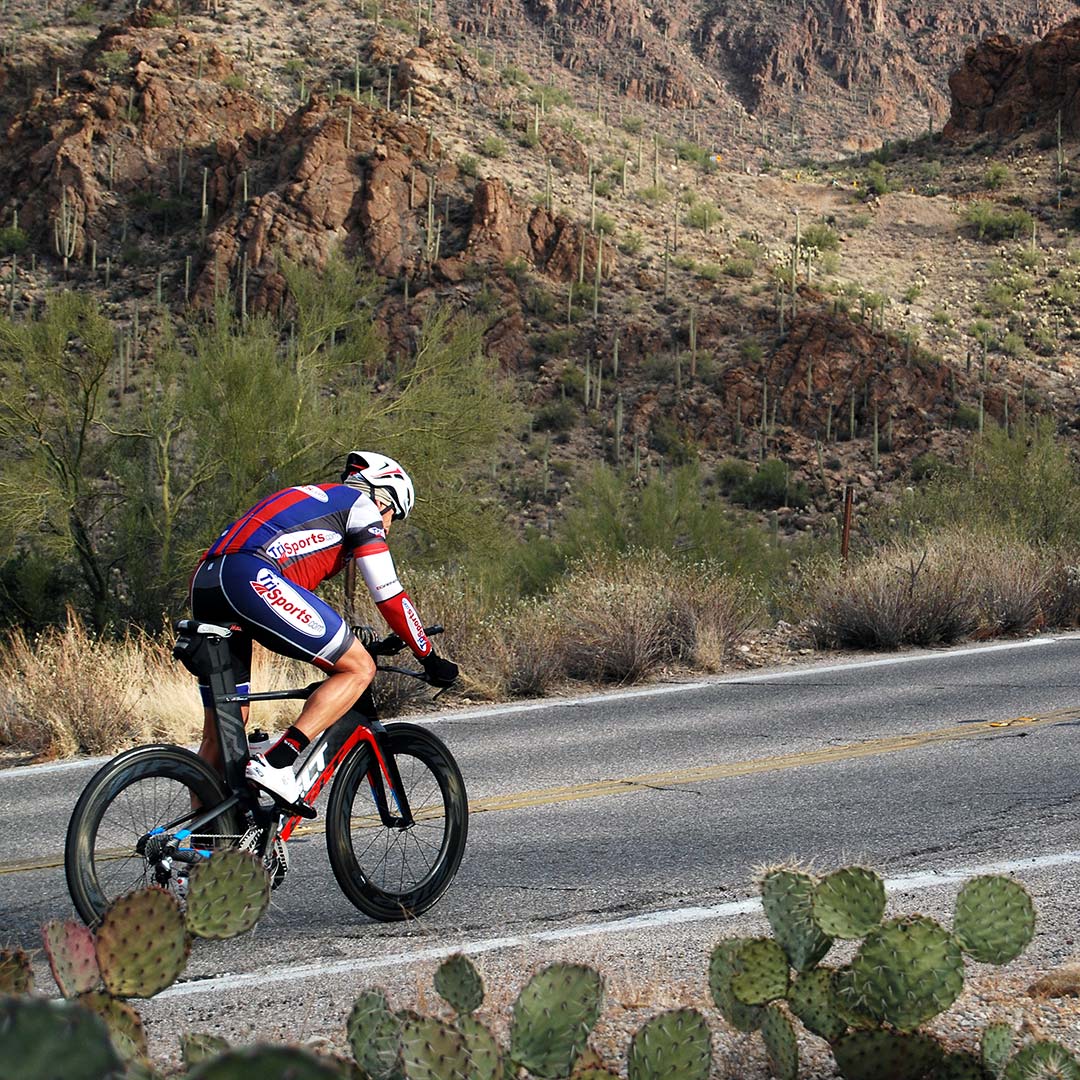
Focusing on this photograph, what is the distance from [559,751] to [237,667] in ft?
12.2

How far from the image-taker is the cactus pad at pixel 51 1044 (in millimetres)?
1246

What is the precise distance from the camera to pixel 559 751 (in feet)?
28.1

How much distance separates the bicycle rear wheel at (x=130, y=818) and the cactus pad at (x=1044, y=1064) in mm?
3078

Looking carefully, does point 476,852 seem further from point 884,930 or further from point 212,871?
point 884,930

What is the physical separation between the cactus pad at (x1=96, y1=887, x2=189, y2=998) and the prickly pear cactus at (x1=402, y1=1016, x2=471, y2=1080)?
2.00ft

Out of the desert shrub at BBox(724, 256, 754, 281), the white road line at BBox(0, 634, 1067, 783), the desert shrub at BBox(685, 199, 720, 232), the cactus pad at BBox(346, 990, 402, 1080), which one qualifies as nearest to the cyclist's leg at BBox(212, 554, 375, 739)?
the cactus pad at BBox(346, 990, 402, 1080)

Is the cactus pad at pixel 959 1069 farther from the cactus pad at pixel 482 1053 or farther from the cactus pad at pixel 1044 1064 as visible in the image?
the cactus pad at pixel 482 1053

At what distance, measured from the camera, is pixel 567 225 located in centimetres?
5062

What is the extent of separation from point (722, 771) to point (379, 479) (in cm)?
324

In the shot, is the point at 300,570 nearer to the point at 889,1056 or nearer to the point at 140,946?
the point at 140,946

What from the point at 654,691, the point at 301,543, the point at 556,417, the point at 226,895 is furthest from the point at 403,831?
the point at 556,417

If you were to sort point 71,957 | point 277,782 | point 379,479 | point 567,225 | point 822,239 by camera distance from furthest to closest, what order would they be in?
point 822,239, point 567,225, point 379,479, point 277,782, point 71,957

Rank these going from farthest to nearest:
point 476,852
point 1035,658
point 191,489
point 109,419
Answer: point 109,419
point 191,489
point 1035,658
point 476,852

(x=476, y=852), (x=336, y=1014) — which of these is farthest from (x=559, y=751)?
(x=336, y=1014)
